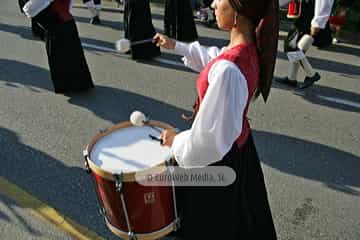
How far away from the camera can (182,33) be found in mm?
6910

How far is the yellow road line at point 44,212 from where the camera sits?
294cm

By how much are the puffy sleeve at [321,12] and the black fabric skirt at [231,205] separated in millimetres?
2924

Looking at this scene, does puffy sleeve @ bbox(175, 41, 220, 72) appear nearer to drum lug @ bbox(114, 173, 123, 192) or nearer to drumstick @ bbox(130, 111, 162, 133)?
drumstick @ bbox(130, 111, 162, 133)

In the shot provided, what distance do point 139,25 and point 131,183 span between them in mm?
4526

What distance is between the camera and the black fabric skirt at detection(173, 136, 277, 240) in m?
2.04

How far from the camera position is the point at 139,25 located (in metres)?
6.12

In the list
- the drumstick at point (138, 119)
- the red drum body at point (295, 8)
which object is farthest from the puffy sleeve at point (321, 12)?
the drumstick at point (138, 119)

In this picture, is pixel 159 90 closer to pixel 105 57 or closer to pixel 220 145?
pixel 105 57

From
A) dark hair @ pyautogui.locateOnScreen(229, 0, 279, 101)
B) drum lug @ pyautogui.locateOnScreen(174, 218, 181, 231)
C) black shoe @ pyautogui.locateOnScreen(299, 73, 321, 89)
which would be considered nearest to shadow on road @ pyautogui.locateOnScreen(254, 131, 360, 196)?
black shoe @ pyautogui.locateOnScreen(299, 73, 321, 89)

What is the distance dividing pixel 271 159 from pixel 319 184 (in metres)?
0.53

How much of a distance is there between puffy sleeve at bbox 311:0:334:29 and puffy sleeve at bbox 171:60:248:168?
10.7 feet

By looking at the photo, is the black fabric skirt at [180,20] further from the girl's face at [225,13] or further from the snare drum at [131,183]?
the girl's face at [225,13]

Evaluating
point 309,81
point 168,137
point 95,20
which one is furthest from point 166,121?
point 95,20

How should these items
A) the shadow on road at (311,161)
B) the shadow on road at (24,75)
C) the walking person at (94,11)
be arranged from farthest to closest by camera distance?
1. the walking person at (94,11)
2. the shadow on road at (24,75)
3. the shadow on road at (311,161)
